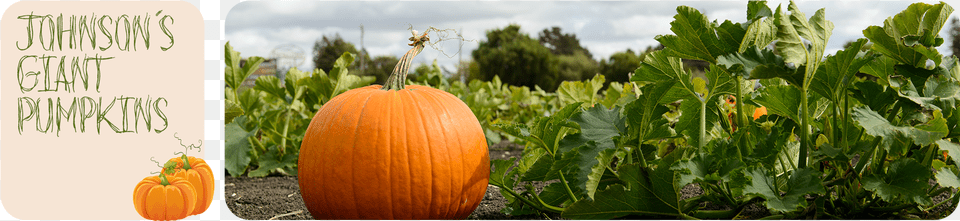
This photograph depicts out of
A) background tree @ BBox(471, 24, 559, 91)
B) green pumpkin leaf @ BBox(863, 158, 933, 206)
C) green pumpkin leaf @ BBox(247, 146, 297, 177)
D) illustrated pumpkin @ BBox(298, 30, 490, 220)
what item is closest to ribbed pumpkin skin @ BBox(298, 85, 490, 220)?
illustrated pumpkin @ BBox(298, 30, 490, 220)

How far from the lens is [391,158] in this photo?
1.80 meters

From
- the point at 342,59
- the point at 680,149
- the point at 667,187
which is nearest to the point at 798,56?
the point at 667,187

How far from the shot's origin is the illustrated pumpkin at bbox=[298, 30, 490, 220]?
1799 millimetres

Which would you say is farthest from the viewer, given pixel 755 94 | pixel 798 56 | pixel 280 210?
pixel 280 210

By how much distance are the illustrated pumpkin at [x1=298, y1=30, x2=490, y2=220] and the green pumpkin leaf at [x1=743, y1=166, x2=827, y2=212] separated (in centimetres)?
80

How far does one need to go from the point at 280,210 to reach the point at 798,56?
75.9 inches

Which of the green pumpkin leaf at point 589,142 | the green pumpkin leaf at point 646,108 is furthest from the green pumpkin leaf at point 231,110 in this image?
the green pumpkin leaf at point 646,108

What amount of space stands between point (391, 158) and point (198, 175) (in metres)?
0.87

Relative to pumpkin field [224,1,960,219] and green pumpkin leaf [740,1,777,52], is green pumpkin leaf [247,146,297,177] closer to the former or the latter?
pumpkin field [224,1,960,219]

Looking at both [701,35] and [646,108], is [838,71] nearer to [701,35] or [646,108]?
[701,35]

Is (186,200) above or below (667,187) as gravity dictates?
below

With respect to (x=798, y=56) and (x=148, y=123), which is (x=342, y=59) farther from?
(x=798, y=56)

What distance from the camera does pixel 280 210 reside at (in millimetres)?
2457

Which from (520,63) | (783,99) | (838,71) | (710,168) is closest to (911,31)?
(838,71)
